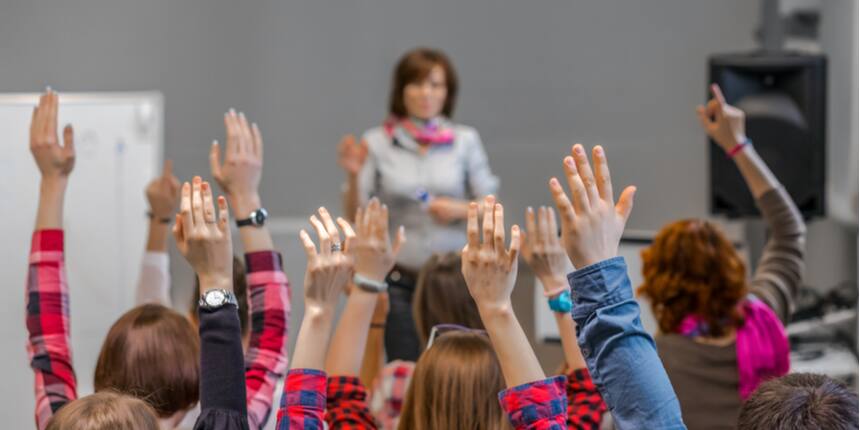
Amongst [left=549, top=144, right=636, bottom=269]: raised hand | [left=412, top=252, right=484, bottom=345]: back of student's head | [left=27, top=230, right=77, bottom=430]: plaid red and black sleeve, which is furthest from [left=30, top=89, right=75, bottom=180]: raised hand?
[left=549, top=144, right=636, bottom=269]: raised hand

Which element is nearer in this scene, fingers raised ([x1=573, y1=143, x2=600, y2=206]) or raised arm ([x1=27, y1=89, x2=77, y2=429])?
fingers raised ([x1=573, y1=143, x2=600, y2=206])

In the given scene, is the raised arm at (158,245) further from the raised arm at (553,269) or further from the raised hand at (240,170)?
the raised arm at (553,269)

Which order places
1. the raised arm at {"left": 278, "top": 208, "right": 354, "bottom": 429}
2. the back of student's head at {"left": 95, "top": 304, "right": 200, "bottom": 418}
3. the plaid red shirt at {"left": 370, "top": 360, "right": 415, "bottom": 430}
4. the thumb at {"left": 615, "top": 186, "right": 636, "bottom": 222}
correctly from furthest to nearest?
the plaid red shirt at {"left": 370, "top": 360, "right": 415, "bottom": 430} < the back of student's head at {"left": 95, "top": 304, "right": 200, "bottom": 418} < the raised arm at {"left": 278, "top": 208, "right": 354, "bottom": 429} < the thumb at {"left": 615, "top": 186, "right": 636, "bottom": 222}

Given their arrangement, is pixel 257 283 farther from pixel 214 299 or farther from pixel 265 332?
pixel 214 299

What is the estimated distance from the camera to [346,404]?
1.80 meters

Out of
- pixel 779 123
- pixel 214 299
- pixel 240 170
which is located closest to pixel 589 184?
pixel 214 299

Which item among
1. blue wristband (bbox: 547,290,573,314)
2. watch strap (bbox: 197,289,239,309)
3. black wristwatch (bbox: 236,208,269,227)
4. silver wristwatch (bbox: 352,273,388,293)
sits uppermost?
black wristwatch (bbox: 236,208,269,227)

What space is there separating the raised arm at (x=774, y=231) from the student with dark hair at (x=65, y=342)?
1.34 meters

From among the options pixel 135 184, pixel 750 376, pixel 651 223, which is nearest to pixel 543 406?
pixel 750 376

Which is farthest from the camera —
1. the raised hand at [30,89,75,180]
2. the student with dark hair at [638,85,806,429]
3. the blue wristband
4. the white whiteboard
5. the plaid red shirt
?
the white whiteboard

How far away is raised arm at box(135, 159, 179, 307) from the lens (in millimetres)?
2734

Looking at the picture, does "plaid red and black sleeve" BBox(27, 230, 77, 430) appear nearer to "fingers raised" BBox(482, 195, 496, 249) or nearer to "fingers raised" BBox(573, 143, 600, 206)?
"fingers raised" BBox(482, 195, 496, 249)

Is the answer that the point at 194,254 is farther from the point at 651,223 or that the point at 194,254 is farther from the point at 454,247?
the point at 651,223

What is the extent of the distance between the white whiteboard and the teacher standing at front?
2.22 ft
